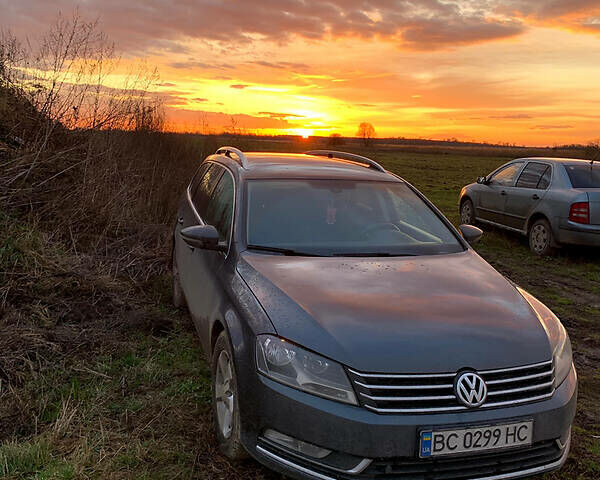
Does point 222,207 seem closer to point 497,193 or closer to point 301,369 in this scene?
point 301,369

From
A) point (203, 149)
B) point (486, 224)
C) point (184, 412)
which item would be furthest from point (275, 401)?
point (203, 149)

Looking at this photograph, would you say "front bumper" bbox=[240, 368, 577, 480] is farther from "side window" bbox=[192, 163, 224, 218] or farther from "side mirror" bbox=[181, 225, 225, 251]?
"side window" bbox=[192, 163, 224, 218]

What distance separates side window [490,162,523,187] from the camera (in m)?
10.6

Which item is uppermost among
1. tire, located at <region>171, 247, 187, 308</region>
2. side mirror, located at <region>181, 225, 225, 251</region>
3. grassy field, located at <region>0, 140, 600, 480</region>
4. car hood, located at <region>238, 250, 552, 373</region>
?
side mirror, located at <region>181, 225, 225, 251</region>

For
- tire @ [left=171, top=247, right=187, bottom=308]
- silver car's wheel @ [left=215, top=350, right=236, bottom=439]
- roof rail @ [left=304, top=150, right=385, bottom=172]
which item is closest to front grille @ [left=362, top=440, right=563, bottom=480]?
silver car's wheel @ [left=215, top=350, right=236, bottom=439]

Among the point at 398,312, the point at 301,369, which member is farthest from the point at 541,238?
the point at 301,369

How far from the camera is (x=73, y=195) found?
A: 796 centimetres

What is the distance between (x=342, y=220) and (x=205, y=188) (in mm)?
1850

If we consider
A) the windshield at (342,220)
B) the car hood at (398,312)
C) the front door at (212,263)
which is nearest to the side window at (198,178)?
the front door at (212,263)

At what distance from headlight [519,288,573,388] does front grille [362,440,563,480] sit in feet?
1.22

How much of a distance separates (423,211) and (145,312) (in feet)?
9.36

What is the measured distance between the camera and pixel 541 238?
377 inches

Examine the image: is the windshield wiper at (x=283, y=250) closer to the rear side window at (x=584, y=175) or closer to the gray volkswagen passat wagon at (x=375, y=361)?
the gray volkswagen passat wagon at (x=375, y=361)

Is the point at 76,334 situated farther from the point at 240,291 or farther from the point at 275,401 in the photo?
the point at 275,401
